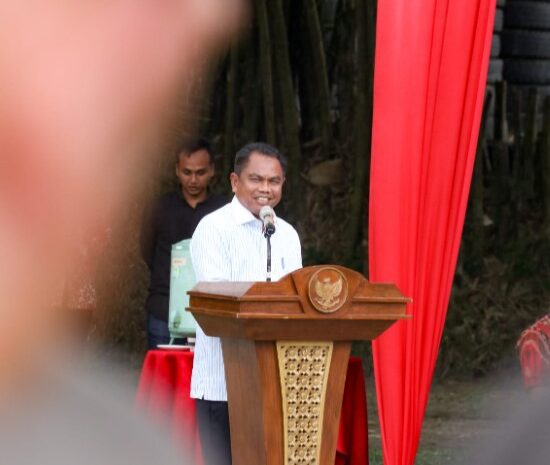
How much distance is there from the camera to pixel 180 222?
5.69m

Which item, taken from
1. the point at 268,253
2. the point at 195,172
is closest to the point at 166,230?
the point at 195,172

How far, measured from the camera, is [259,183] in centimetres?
422

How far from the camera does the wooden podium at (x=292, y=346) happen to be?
12.6 feet

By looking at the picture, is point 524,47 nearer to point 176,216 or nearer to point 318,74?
point 318,74

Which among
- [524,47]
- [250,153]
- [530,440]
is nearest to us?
[530,440]

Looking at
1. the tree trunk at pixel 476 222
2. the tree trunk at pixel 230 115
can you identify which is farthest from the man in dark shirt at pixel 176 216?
the tree trunk at pixel 476 222

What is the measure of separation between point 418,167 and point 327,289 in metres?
0.74

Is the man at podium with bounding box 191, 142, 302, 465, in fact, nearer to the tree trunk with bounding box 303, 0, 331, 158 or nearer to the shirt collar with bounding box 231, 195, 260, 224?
the shirt collar with bounding box 231, 195, 260, 224

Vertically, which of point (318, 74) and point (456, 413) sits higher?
point (318, 74)

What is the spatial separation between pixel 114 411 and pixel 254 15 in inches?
144

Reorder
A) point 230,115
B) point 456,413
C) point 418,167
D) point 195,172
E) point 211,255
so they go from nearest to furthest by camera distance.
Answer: point 211,255
point 418,167
point 195,172
point 456,413
point 230,115

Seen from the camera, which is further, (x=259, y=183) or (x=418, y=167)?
(x=418, y=167)

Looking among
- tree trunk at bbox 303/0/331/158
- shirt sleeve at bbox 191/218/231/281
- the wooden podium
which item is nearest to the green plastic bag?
shirt sleeve at bbox 191/218/231/281

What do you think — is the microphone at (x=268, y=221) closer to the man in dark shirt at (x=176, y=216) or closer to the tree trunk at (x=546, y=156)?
the man in dark shirt at (x=176, y=216)
